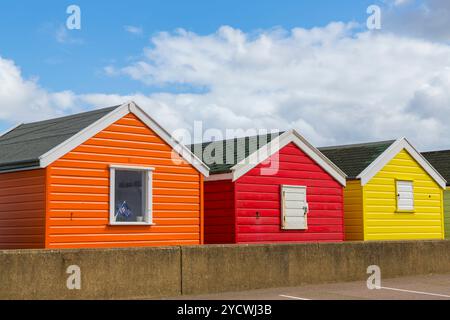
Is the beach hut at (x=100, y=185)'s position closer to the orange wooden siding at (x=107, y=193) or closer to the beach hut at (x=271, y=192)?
the orange wooden siding at (x=107, y=193)

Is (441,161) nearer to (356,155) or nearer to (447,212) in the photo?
(447,212)

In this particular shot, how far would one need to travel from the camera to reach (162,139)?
18266mm

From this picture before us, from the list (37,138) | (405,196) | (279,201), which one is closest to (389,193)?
(405,196)

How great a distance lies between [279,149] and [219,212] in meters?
2.47

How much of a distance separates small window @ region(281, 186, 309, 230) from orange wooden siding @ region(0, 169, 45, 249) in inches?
286

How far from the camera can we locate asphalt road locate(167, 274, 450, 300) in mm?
14258

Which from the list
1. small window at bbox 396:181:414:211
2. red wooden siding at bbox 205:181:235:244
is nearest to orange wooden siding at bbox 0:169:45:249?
red wooden siding at bbox 205:181:235:244

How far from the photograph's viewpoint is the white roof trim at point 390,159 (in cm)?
2320

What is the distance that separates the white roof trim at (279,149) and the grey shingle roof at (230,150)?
0.61 feet

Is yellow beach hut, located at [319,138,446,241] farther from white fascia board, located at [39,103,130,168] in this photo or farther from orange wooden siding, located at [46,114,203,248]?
Answer: white fascia board, located at [39,103,130,168]

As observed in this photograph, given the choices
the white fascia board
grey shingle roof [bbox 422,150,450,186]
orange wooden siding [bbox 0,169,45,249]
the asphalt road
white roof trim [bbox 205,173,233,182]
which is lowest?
the asphalt road

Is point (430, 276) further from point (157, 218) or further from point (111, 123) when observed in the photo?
point (111, 123)

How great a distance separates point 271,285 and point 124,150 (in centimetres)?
472
